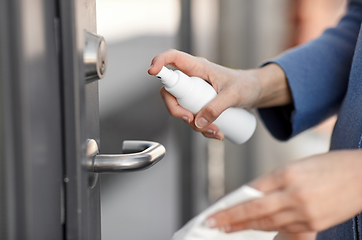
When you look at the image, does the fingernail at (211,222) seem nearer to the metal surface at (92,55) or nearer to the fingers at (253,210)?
the fingers at (253,210)

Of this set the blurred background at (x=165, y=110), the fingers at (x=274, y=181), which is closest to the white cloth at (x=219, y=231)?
the fingers at (x=274, y=181)

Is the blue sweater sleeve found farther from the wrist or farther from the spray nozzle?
the spray nozzle

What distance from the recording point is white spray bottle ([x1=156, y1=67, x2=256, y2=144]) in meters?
0.34

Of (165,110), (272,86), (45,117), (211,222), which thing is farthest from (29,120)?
(165,110)

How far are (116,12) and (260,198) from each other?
590mm

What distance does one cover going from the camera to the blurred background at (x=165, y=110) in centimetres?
75

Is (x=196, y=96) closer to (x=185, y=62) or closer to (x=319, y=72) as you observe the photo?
(x=185, y=62)

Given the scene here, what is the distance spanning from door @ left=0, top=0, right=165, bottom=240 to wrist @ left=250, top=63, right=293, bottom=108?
25 centimetres

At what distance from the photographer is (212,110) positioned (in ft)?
1.15

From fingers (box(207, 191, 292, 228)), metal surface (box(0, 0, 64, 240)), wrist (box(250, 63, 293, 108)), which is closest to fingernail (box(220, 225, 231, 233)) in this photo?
fingers (box(207, 191, 292, 228))

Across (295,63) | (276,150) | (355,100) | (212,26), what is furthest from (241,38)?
(355,100)

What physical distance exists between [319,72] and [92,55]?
0.35 m

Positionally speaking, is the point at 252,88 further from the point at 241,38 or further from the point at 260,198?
the point at 241,38

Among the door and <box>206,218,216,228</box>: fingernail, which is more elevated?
the door
